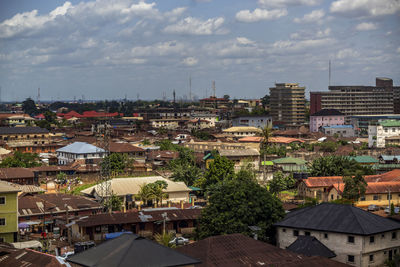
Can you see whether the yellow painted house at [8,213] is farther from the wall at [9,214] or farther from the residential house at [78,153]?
the residential house at [78,153]

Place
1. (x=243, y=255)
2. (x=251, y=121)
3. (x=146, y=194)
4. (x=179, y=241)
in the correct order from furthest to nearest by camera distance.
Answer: (x=251, y=121) < (x=146, y=194) < (x=179, y=241) < (x=243, y=255)

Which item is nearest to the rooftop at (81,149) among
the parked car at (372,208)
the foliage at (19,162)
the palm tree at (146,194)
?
the foliage at (19,162)

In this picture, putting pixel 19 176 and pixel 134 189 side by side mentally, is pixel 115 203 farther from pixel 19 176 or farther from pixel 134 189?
A: pixel 19 176

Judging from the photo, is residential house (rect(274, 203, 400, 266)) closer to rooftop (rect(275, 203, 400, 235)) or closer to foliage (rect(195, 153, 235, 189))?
rooftop (rect(275, 203, 400, 235))

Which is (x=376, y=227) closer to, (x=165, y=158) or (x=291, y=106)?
(x=165, y=158)

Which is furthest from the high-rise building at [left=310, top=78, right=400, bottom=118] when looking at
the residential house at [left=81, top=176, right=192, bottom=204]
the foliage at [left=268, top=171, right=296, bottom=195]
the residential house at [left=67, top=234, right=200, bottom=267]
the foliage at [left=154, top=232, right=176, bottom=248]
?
the residential house at [left=67, top=234, right=200, bottom=267]

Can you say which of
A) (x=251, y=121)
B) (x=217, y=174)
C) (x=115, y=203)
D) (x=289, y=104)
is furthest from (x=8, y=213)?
(x=289, y=104)
